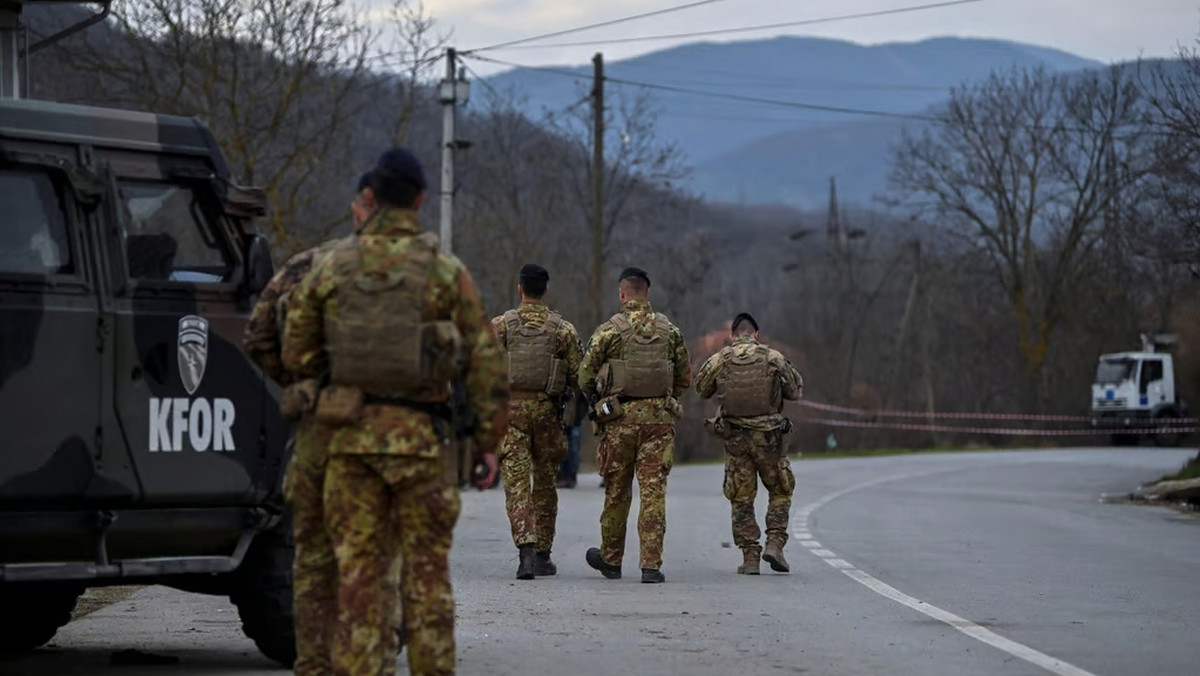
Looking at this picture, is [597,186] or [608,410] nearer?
[608,410]

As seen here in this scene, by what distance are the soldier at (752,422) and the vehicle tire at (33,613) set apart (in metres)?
6.06

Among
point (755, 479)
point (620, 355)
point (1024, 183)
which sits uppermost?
point (1024, 183)

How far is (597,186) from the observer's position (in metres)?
39.9

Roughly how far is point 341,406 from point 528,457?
22.4ft

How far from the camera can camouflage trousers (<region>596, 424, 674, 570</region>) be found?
44.1 ft

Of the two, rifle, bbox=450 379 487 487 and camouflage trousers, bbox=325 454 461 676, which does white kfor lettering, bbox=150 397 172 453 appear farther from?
rifle, bbox=450 379 487 487

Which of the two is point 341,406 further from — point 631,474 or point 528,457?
point 631,474

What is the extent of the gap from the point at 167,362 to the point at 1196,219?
21.2 m

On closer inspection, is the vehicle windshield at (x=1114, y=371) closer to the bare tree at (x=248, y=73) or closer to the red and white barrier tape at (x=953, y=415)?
the red and white barrier tape at (x=953, y=415)

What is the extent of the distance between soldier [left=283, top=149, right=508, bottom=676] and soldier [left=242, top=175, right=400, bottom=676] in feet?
0.46

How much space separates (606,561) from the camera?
13641 mm

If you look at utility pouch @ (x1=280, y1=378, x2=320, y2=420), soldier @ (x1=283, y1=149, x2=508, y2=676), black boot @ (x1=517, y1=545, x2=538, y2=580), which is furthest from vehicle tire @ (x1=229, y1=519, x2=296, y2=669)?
black boot @ (x1=517, y1=545, x2=538, y2=580)

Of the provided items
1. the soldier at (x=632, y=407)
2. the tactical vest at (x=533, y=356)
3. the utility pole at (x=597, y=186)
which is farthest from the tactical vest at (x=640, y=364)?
the utility pole at (x=597, y=186)

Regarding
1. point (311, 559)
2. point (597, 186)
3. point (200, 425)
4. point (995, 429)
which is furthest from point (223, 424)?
point (995, 429)
